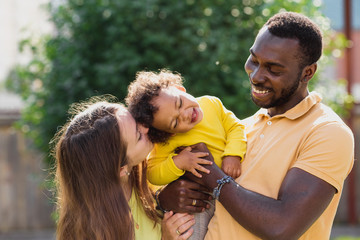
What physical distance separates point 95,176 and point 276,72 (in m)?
1.01

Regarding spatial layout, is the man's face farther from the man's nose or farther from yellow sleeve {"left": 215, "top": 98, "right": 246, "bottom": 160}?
yellow sleeve {"left": 215, "top": 98, "right": 246, "bottom": 160}

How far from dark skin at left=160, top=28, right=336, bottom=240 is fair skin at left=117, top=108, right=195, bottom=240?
0.24ft

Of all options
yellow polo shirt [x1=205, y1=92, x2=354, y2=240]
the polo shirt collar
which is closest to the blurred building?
yellow polo shirt [x1=205, y1=92, x2=354, y2=240]

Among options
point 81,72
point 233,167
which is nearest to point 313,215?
point 233,167

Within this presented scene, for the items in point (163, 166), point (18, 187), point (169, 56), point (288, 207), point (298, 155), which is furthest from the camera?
point (18, 187)

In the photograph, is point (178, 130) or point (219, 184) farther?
point (178, 130)

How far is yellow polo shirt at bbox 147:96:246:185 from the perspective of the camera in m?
2.62

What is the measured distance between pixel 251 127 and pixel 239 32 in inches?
81.6

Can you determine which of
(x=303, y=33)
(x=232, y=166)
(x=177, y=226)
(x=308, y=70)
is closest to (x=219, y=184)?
(x=232, y=166)

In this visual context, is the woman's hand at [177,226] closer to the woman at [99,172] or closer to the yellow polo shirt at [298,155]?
the woman at [99,172]

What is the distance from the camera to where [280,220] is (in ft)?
7.14

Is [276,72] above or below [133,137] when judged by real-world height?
above

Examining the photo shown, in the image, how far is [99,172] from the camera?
8.01ft

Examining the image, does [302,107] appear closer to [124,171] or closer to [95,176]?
[124,171]
